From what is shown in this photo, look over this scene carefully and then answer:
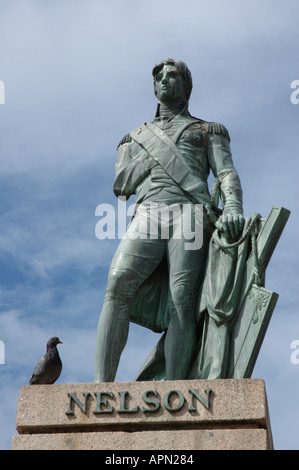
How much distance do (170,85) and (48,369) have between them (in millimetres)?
4173

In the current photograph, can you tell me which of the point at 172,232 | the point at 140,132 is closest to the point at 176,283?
the point at 172,232

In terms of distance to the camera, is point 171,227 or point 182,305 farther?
point 171,227

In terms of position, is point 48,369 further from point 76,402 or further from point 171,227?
point 171,227

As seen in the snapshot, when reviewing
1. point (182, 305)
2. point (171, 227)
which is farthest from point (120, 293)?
point (171, 227)

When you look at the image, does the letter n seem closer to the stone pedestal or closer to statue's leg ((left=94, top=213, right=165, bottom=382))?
the stone pedestal

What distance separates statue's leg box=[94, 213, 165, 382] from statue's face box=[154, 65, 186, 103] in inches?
83.7

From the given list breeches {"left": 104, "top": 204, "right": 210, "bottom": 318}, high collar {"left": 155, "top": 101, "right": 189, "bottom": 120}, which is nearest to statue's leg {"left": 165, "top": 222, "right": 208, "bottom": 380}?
breeches {"left": 104, "top": 204, "right": 210, "bottom": 318}

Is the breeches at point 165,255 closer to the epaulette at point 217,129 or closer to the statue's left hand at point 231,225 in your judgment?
the statue's left hand at point 231,225

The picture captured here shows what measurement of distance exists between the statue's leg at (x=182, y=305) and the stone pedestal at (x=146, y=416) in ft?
3.00

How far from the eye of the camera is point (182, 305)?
11.9m
